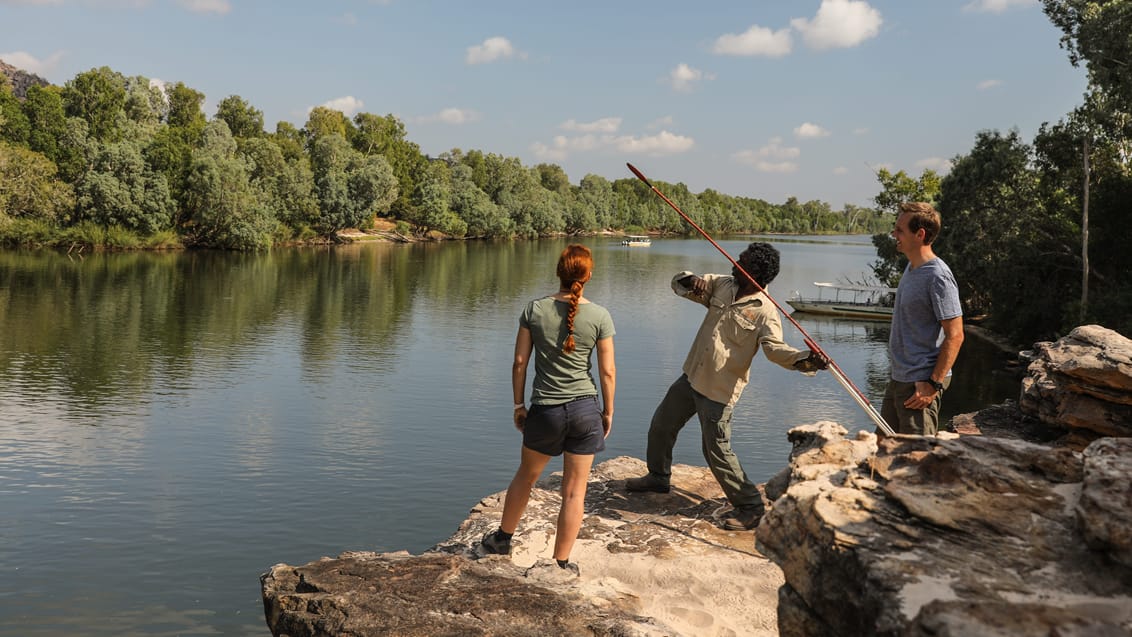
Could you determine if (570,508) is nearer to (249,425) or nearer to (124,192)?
(249,425)

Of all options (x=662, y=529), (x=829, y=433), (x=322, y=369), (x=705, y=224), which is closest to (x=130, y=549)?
(x=662, y=529)

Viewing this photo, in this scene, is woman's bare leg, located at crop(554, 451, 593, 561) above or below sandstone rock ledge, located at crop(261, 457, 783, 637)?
above

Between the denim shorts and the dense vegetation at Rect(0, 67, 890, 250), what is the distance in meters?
52.5

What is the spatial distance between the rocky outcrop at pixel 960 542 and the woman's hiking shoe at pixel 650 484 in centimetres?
351

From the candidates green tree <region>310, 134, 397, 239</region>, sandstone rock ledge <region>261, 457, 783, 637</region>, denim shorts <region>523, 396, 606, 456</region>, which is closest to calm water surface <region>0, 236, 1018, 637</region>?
sandstone rock ledge <region>261, 457, 783, 637</region>

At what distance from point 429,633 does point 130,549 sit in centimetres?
732

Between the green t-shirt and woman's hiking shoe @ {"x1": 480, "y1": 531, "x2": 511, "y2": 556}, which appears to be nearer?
the green t-shirt

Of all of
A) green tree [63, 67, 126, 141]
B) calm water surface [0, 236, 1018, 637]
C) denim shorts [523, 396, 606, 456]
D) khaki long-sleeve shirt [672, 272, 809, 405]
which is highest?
green tree [63, 67, 126, 141]

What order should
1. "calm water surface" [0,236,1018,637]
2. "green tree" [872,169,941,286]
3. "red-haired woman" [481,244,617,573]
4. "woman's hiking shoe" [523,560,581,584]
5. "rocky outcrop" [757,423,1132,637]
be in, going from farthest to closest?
1. "green tree" [872,169,941,286]
2. "calm water surface" [0,236,1018,637]
3. "red-haired woman" [481,244,617,573]
4. "woman's hiking shoe" [523,560,581,584]
5. "rocky outcrop" [757,423,1132,637]

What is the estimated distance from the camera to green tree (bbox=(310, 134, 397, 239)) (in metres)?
77.4

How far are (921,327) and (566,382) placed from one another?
2.41 metres

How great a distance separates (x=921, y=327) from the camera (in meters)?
5.89

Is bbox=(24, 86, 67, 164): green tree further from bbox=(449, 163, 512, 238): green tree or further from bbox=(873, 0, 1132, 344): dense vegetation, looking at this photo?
bbox=(873, 0, 1132, 344): dense vegetation

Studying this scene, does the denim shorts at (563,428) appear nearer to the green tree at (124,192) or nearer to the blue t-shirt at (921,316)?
the blue t-shirt at (921,316)
